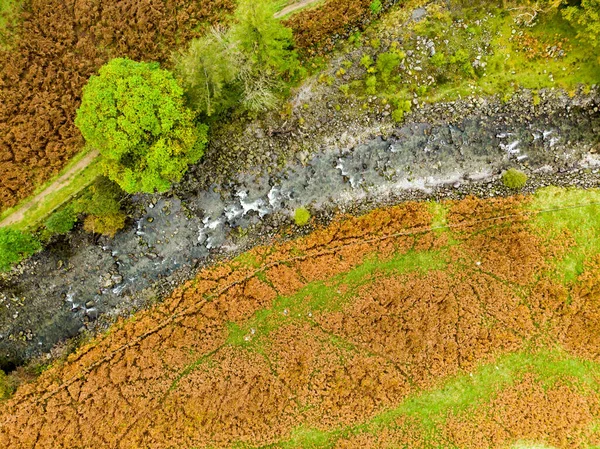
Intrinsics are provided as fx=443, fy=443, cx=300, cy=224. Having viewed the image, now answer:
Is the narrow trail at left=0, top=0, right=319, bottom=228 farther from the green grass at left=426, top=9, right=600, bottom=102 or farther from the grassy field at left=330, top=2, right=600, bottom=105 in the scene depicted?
the green grass at left=426, top=9, right=600, bottom=102

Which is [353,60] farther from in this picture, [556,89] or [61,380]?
[61,380]

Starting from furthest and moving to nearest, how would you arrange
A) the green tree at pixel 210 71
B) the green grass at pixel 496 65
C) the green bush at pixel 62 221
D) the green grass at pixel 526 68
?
the green grass at pixel 496 65 → the green grass at pixel 526 68 → the green bush at pixel 62 221 → the green tree at pixel 210 71

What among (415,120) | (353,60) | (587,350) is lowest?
(587,350)

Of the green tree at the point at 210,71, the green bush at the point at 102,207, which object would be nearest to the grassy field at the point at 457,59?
the green tree at the point at 210,71

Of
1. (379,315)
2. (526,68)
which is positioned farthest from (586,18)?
(379,315)

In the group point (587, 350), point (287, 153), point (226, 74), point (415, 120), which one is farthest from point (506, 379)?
point (226, 74)

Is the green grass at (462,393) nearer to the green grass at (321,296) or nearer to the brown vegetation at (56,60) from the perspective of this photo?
the green grass at (321,296)
